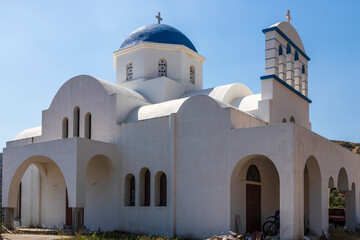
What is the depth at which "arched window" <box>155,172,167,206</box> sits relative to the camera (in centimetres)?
1627

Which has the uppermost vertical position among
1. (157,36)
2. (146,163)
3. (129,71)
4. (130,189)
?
(157,36)

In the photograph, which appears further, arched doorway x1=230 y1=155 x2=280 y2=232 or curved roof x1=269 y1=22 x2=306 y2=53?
curved roof x1=269 y1=22 x2=306 y2=53

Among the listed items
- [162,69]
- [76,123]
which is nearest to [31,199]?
[76,123]

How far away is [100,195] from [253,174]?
661cm

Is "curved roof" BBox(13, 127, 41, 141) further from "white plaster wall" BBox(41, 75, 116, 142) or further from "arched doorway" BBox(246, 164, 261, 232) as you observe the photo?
"arched doorway" BBox(246, 164, 261, 232)

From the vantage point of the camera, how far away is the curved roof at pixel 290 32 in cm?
1703

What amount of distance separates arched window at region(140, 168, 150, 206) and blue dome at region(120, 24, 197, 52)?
7.99 metres

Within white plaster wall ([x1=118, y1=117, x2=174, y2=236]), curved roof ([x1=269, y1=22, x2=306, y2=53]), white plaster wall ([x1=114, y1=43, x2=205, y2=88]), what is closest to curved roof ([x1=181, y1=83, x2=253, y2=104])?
white plaster wall ([x1=114, y1=43, x2=205, y2=88])

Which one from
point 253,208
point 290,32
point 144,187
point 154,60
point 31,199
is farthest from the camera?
point 154,60

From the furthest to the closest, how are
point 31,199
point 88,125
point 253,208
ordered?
point 31,199
point 88,125
point 253,208

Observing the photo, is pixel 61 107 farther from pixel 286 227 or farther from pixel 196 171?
pixel 286 227

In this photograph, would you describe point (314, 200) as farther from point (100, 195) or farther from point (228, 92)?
point (100, 195)

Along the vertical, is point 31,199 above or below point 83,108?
below

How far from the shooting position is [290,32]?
707 inches
